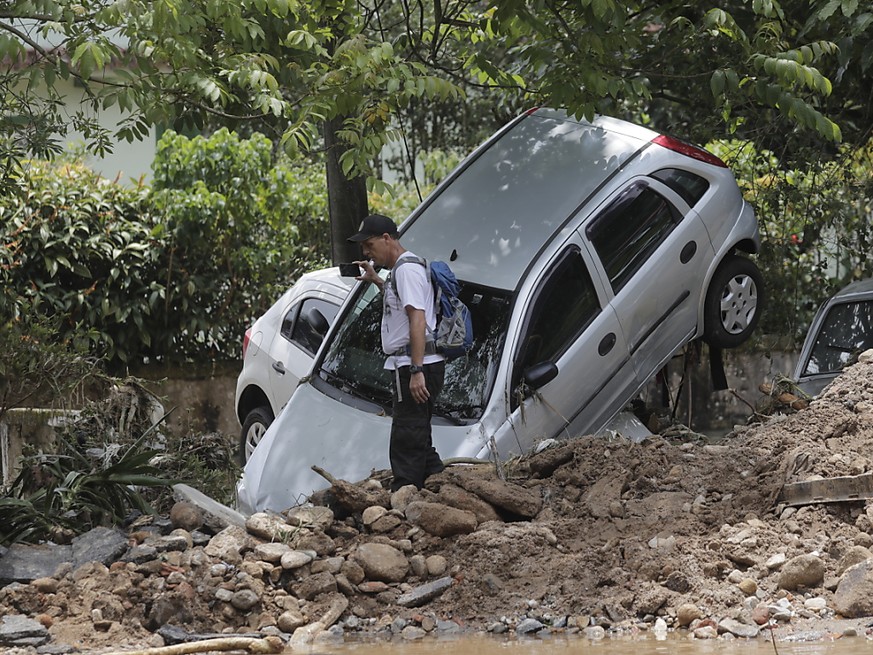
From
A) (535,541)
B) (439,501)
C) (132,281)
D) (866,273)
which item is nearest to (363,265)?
(439,501)

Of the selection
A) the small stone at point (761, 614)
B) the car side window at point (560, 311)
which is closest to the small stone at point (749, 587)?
the small stone at point (761, 614)

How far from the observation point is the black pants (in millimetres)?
7363

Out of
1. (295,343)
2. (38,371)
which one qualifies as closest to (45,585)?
(38,371)

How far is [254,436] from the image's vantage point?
1053 centimetres

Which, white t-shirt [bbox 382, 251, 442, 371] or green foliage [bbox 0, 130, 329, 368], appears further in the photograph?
green foliage [bbox 0, 130, 329, 368]

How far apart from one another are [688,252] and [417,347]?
2636 millimetres

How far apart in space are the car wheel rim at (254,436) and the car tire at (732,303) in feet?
12.1

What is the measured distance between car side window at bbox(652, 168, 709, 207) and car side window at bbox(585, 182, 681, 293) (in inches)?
6.5

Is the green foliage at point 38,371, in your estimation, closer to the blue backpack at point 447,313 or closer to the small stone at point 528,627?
the blue backpack at point 447,313

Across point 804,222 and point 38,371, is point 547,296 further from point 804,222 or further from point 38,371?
point 804,222

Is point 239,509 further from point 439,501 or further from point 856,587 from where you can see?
point 856,587

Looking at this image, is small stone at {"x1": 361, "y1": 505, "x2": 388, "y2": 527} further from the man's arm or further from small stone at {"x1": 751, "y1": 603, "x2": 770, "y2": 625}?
small stone at {"x1": 751, "y1": 603, "x2": 770, "y2": 625}

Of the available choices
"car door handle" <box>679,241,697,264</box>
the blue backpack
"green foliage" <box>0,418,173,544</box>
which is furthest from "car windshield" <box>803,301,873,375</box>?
"green foliage" <box>0,418,173,544</box>

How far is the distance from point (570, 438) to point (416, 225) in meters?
1.98
